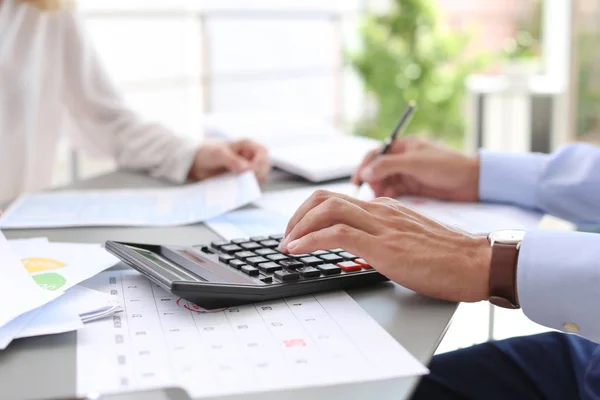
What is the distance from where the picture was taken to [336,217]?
68 centimetres

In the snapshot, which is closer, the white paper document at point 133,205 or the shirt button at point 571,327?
the shirt button at point 571,327

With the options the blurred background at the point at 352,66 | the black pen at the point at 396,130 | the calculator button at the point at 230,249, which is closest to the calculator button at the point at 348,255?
the calculator button at the point at 230,249

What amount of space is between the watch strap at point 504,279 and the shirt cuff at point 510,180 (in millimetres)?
426

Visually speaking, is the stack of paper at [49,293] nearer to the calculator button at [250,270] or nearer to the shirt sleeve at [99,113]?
the calculator button at [250,270]

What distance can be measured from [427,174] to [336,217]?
43cm

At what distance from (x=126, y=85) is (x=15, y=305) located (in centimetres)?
284

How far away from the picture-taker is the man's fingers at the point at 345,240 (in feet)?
2.16

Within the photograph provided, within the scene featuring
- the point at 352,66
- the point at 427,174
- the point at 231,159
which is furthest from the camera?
the point at 352,66

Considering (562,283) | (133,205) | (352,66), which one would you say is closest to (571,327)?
(562,283)

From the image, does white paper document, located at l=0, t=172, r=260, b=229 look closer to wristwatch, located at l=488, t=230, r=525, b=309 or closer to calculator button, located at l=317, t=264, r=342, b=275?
calculator button, located at l=317, t=264, r=342, b=275

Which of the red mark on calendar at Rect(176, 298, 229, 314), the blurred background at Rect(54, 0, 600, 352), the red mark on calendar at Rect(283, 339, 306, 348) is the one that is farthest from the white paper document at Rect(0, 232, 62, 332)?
the blurred background at Rect(54, 0, 600, 352)

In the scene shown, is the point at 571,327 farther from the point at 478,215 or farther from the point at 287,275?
the point at 478,215

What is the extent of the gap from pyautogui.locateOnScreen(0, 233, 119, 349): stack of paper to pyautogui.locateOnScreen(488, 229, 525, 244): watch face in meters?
0.34

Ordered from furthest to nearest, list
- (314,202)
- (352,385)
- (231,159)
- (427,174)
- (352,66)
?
(352,66) < (231,159) < (427,174) < (314,202) < (352,385)
